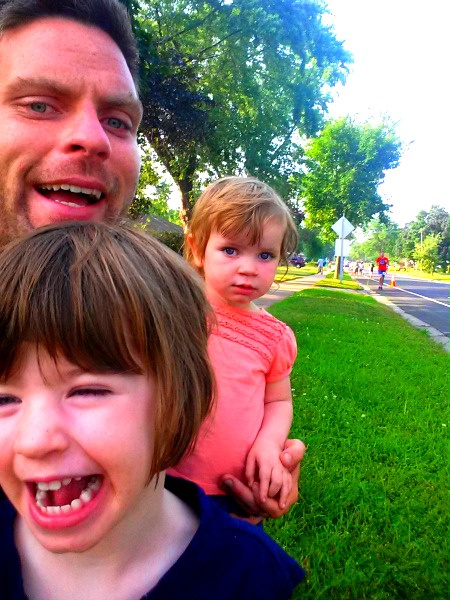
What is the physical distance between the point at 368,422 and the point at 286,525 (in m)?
1.94

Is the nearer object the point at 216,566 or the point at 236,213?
the point at 216,566

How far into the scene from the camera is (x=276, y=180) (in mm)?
17406

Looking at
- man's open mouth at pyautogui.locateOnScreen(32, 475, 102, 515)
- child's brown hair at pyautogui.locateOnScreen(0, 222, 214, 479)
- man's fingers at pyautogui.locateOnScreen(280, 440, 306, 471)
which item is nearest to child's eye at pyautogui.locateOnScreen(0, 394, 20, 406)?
child's brown hair at pyautogui.locateOnScreen(0, 222, 214, 479)

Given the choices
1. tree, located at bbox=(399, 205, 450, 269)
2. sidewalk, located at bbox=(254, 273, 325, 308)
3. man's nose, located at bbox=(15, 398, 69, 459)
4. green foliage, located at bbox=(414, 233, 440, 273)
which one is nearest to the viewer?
man's nose, located at bbox=(15, 398, 69, 459)

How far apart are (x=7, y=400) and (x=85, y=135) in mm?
760

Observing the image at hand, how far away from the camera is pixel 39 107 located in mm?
1404

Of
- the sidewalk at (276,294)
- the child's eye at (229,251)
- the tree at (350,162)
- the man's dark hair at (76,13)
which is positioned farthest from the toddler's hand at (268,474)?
the tree at (350,162)

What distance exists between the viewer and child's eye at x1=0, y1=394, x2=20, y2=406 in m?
0.97

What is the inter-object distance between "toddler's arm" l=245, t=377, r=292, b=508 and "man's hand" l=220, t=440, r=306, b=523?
0.07ft

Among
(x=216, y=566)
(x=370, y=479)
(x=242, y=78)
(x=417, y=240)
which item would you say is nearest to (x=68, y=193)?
(x=216, y=566)

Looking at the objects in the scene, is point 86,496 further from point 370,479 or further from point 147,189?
point 147,189

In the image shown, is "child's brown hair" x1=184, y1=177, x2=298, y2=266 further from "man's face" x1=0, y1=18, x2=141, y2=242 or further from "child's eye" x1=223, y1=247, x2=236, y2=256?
"man's face" x1=0, y1=18, x2=141, y2=242

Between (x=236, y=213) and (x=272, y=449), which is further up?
(x=236, y=213)

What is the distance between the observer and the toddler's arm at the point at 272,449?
164 cm
